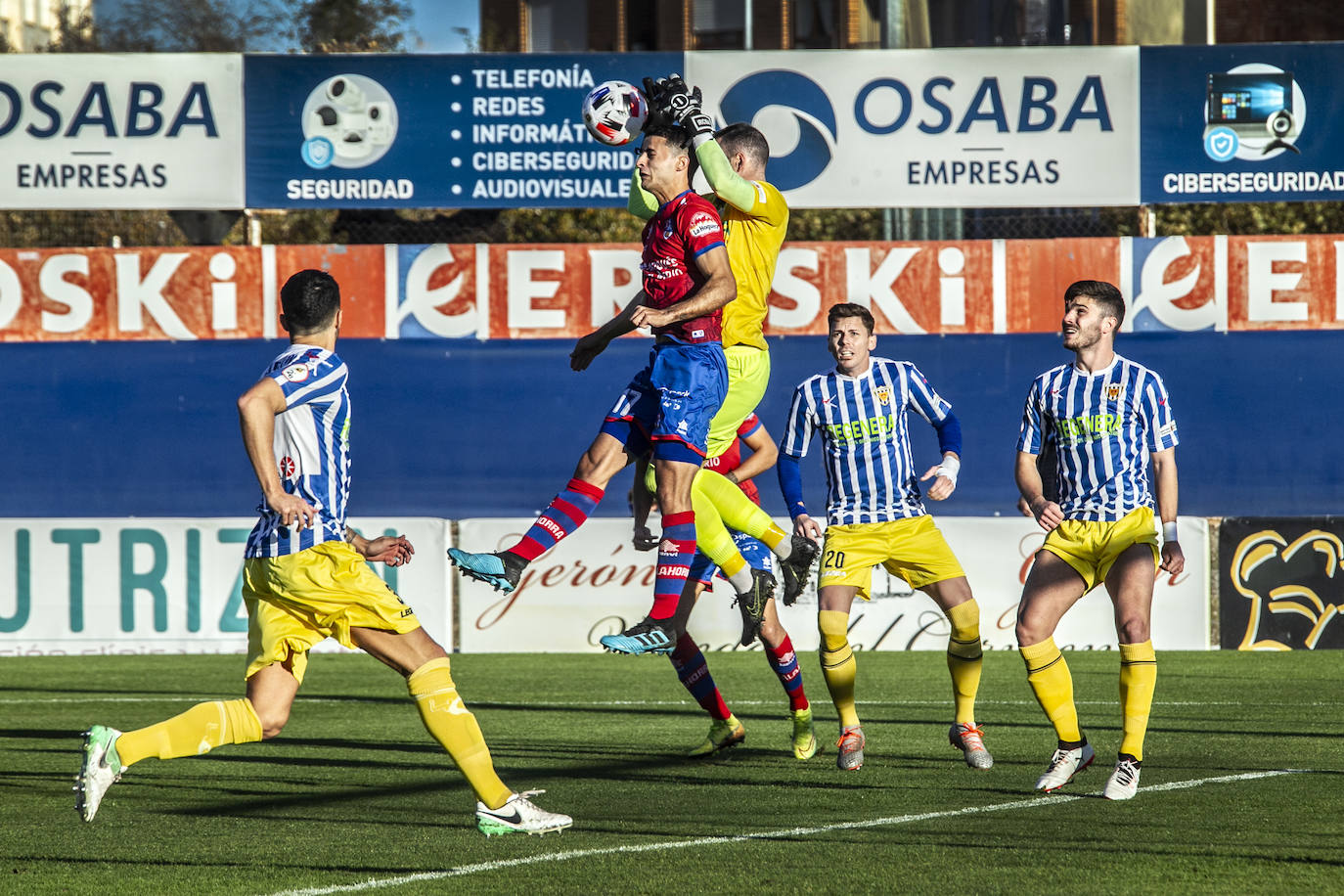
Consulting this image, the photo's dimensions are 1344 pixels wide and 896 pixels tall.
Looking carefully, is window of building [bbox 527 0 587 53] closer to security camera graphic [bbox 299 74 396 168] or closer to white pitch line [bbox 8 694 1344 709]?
security camera graphic [bbox 299 74 396 168]

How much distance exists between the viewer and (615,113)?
7031 mm

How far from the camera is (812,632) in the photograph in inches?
561

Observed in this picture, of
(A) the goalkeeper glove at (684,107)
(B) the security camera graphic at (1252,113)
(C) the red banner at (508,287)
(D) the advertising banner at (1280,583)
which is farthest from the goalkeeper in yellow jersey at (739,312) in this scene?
(B) the security camera graphic at (1252,113)

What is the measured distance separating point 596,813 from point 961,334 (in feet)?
29.0

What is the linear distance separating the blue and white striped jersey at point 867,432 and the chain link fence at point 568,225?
7.61 metres

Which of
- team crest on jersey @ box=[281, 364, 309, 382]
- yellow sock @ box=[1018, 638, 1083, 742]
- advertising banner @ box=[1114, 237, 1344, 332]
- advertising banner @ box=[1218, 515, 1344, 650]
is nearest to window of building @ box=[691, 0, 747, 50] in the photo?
advertising banner @ box=[1114, 237, 1344, 332]

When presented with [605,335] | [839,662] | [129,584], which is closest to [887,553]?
[839,662]

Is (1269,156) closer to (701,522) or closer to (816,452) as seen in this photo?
(816,452)

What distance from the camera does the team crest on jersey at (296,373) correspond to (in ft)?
18.4

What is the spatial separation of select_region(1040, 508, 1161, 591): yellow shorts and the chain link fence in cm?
869

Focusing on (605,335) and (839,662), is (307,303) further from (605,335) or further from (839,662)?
(839,662)

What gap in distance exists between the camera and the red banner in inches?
579

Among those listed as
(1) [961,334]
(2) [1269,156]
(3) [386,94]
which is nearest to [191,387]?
(3) [386,94]

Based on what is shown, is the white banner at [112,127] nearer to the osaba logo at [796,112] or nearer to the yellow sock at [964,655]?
the osaba logo at [796,112]
